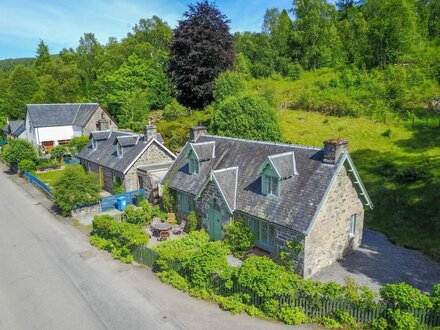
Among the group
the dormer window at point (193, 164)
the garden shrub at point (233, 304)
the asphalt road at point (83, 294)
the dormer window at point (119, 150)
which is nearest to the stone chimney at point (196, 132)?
the dormer window at point (193, 164)

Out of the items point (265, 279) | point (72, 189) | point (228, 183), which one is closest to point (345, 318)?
point (265, 279)

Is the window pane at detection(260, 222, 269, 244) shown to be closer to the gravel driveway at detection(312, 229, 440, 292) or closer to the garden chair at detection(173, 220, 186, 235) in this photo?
the gravel driveway at detection(312, 229, 440, 292)

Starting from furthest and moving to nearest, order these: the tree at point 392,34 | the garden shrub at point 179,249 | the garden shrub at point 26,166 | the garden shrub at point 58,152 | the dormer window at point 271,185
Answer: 1. the tree at point 392,34
2. the garden shrub at point 58,152
3. the garden shrub at point 26,166
4. the dormer window at point 271,185
5. the garden shrub at point 179,249

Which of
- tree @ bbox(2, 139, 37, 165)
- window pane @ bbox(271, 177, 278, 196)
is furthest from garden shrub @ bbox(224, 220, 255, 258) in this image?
tree @ bbox(2, 139, 37, 165)

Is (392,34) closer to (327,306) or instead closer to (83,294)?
(327,306)

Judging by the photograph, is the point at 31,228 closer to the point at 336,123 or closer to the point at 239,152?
the point at 239,152

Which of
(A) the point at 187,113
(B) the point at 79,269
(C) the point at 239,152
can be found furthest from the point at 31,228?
(A) the point at 187,113

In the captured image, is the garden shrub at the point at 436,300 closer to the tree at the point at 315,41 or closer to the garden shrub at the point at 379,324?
the garden shrub at the point at 379,324
